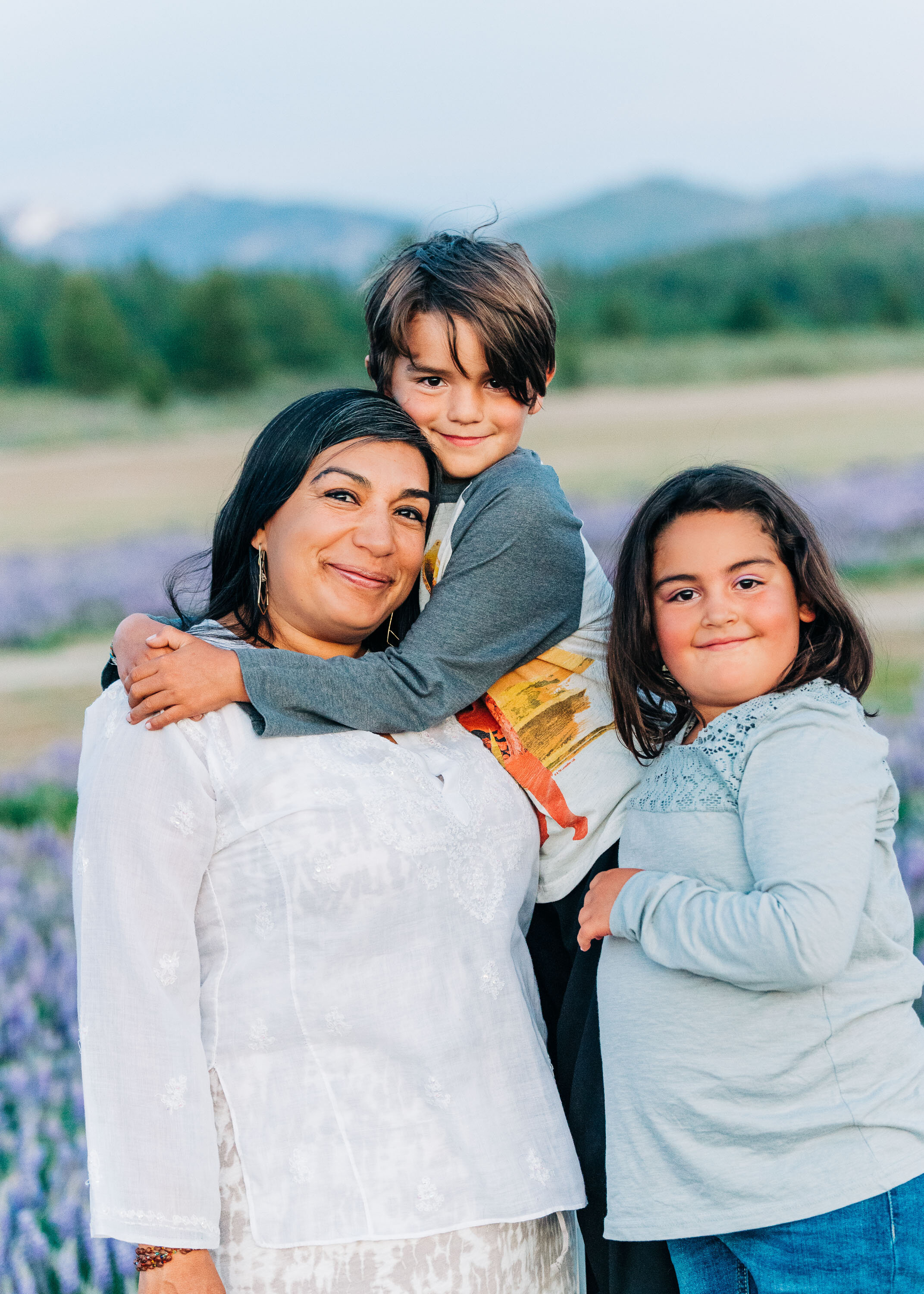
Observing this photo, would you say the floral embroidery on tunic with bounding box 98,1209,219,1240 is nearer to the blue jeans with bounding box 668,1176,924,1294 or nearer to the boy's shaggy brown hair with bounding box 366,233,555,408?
the blue jeans with bounding box 668,1176,924,1294

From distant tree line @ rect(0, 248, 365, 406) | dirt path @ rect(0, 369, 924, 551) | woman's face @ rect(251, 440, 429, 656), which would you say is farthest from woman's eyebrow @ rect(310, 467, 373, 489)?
distant tree line @ rect(0, 248, 365, 406)

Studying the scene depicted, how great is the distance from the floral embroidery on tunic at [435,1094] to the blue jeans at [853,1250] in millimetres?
436

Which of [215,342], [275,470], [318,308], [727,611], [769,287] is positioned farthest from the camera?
[769,287]

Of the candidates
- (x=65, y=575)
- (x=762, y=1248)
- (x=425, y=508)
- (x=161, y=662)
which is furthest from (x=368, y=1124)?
(x=65, y=575)

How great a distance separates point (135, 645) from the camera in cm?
193

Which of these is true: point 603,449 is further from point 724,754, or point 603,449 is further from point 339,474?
point 724,754

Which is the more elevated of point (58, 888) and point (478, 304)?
point (478, 304)

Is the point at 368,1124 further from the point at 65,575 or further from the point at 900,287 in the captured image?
the point at 900,287

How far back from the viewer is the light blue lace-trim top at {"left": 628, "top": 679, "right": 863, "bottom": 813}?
1.76 m

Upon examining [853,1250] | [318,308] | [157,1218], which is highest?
[318,308]

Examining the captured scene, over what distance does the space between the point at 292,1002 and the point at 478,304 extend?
1.33 meters

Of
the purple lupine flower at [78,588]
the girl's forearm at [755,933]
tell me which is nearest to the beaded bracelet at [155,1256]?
the girl's forearm at [755,933]

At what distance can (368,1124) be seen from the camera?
1.70m

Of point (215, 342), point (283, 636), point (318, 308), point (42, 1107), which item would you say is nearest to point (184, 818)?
point (283, 636)
